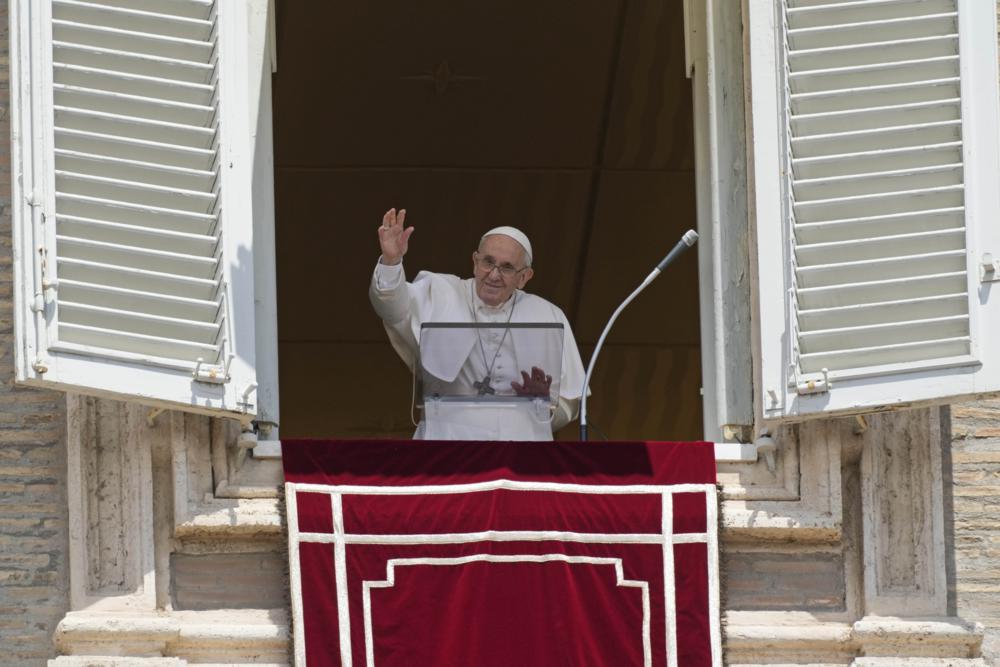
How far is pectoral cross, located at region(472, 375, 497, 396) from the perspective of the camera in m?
8.41

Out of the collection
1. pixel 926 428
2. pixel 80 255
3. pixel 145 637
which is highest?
pixel 80 255

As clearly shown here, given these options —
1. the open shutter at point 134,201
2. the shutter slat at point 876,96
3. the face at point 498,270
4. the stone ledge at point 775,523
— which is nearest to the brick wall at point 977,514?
the stone ledge at point 775,523

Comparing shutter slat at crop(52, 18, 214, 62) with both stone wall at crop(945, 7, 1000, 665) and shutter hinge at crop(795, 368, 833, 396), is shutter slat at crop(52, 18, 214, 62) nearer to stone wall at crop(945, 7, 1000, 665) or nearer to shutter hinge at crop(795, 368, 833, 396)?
shutter hinge at crop(795, 368, 833, 396)

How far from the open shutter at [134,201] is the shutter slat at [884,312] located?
1.59 metres

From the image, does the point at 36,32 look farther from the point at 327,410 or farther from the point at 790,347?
the point at 327,410

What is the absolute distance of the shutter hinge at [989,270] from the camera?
7.73 metres

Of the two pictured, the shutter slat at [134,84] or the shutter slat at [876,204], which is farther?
the shutter slat at [876,204]

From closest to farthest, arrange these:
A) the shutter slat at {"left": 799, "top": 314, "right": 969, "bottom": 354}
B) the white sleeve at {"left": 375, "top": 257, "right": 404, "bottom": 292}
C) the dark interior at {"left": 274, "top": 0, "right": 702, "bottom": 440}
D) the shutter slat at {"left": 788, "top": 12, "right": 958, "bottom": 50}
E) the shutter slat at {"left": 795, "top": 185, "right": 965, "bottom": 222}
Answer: the shutter slat at {"left": 799, "top": 314, "right": 969, "bottom": 354}, the shutter slat at {"left": 795, "top": 185, "right": 965, "bottom": 222}, the shutter slat at {"left": 788, "top": 12, "right": 958, "bottom": 50}, the white sleeve at {"left": 375, "top": 257, "right": 404, "bottom": 292}, the dark interior at {"left": 274, "top": 0, "right": 702, "bottom": 440}

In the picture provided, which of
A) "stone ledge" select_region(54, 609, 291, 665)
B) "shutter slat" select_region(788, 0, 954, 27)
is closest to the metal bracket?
"shutter slat" select_region(788, 0, 954, 27)

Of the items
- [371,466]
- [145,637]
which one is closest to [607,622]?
[371,466]

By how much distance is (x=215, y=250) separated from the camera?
7.74 m

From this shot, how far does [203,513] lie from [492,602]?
85 centimetres

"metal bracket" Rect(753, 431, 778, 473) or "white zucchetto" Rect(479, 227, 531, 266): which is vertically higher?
"white zucchetto" Rect(479, 227, 531, 266)

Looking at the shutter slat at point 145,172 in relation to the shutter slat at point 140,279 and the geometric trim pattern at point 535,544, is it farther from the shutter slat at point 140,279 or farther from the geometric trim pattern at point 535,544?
the geometric trim pattern at point 535,544
